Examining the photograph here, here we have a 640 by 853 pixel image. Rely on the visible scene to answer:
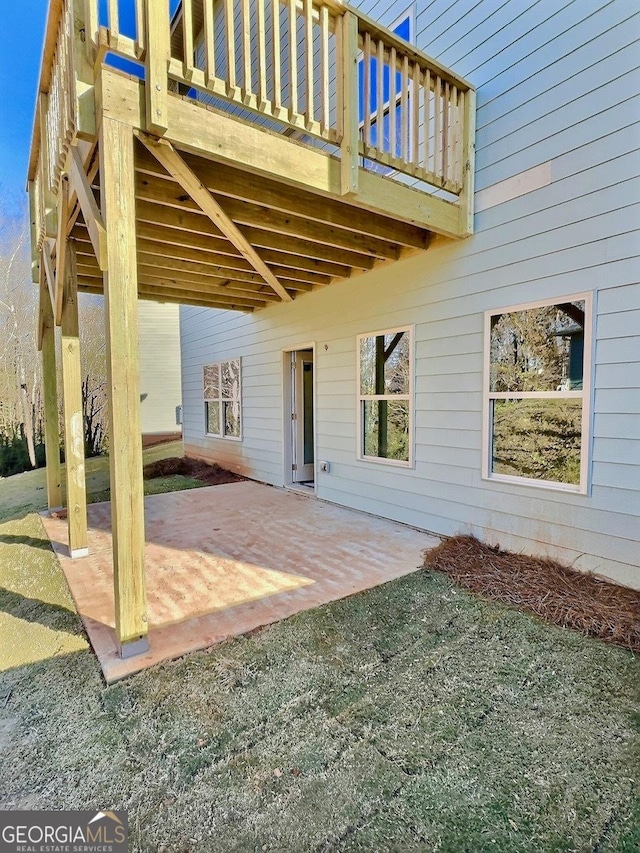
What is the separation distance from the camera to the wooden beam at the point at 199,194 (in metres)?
2.49

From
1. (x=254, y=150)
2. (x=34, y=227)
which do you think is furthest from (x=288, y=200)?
(x=34, y=227)

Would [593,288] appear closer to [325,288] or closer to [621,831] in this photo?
[621,831]

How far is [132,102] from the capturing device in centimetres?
221

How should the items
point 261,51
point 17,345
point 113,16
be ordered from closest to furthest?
point 113,16, point 261,51, point 17,345

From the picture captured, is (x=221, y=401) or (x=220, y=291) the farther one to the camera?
(x=221, y=401)

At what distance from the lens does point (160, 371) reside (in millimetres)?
14836

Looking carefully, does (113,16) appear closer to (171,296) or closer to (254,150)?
(254,150)

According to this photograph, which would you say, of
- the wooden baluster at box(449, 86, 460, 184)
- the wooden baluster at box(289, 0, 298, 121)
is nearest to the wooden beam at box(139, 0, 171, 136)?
the wooden baluster at box(289, 0, 298, 121)

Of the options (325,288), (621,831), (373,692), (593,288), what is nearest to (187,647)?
(373,692)

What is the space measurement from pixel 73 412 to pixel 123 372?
188cm

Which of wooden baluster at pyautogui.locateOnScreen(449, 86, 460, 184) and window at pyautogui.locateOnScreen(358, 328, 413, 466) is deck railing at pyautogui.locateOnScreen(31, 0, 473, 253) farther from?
window at pyautogui.locateOnScreen(358, 328, 413, 466)

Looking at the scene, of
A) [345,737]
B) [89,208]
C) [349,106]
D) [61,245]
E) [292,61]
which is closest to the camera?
[345,737]

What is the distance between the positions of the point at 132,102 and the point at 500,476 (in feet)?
12.0

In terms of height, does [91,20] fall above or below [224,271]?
above
